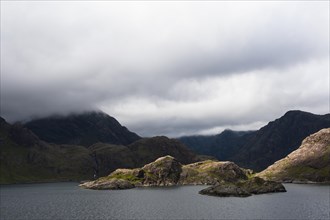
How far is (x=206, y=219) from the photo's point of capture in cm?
13962

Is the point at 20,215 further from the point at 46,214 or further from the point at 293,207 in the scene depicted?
the point at 293,207

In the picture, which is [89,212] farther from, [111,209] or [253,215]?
[253,215]

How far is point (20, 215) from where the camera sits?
164250 mm

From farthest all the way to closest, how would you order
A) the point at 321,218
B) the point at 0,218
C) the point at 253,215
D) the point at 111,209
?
the point at 111,209 < the point at 0,218 < the point at 253,215 < the point at 321,218

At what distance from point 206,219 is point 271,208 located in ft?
135

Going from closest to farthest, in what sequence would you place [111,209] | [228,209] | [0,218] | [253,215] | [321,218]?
[321,218] → [253,215] → [0,218] → [228,209] → [111,209]

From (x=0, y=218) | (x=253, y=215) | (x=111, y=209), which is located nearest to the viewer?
(x=253, y=215)

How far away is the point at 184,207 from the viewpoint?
179m

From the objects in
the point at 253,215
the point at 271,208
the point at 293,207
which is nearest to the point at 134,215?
the point at 253,215

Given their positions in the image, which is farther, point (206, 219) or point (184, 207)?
point (184, 207)

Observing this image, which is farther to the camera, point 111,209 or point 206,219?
point 111,209

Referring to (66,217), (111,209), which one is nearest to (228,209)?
(111,209)

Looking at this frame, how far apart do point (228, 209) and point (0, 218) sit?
311ft

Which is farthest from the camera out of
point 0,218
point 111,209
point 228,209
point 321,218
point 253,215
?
point 111,209
